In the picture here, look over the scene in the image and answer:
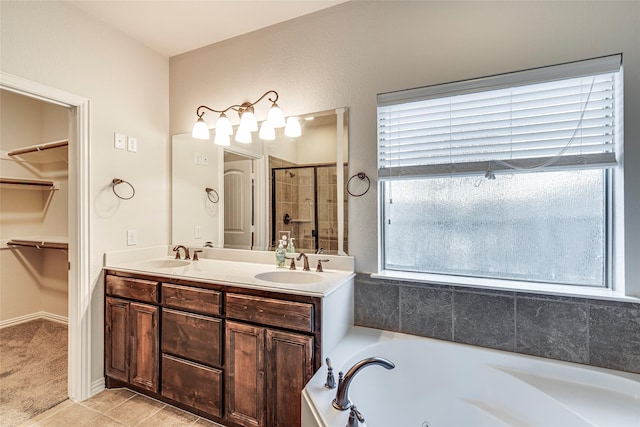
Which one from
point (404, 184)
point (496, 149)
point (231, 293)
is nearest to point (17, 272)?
point (231, 293)

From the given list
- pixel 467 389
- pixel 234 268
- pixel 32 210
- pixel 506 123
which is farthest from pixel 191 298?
pixel 32 210

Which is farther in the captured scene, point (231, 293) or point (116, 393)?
point (116, 393)

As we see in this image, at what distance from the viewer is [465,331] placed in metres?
1.64

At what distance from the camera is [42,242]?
112 inches

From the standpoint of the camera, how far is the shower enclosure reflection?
2010mm

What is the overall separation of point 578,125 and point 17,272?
16.6ft

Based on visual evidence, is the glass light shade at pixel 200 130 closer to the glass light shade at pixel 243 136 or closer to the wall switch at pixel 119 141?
the glass light shade at pixel 243 136

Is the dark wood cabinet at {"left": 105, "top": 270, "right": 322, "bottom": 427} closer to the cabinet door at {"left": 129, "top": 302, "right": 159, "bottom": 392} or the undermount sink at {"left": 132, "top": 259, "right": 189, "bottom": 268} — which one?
the cabinet door at {"left": 129, "top": 302, "right": 159, "bottom": 392}

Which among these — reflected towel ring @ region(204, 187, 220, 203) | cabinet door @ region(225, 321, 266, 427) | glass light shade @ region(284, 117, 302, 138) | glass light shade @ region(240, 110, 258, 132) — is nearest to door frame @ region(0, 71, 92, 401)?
reflected towel ring @ region(204, 187, 220, 203)

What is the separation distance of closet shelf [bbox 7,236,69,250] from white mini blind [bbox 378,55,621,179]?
119 inches

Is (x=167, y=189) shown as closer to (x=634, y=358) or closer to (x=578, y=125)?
(x=578, y=125)

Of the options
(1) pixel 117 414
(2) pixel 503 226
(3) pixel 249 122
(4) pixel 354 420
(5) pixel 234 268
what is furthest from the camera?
(3) pixel 249 122

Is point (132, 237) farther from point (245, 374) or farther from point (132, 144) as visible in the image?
point (245, 374)

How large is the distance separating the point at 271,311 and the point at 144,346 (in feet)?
3.47
